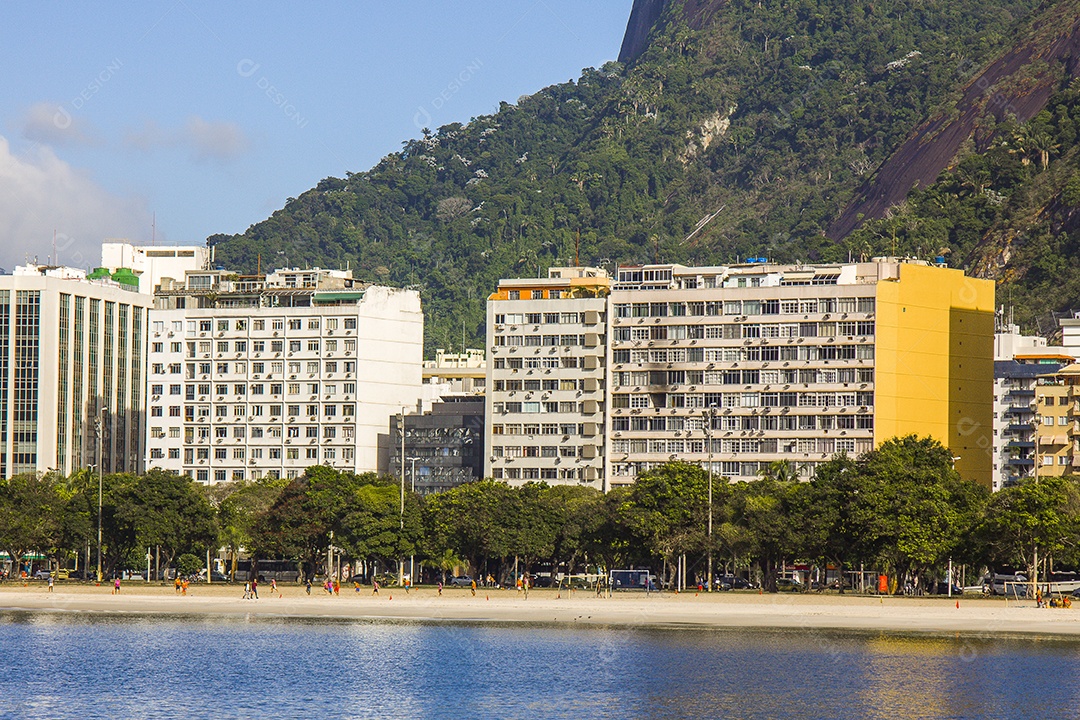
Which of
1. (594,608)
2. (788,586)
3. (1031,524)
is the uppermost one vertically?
(1031,524)

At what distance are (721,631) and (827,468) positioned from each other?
2507 cm

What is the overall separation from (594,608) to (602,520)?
2074cm

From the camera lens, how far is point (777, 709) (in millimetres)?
91938

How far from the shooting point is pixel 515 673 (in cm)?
10650

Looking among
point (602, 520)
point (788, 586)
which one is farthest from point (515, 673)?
point (788, 586)

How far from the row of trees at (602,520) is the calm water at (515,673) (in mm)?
17011

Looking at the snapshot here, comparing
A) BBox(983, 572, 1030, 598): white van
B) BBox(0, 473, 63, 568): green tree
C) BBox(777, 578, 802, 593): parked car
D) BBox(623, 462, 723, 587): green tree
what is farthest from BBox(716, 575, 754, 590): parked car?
BBox(0, 473, 63, 568): green tree

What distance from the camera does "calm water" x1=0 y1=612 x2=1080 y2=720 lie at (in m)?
92.9

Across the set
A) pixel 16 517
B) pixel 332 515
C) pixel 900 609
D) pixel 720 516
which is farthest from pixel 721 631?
pixel 16 517

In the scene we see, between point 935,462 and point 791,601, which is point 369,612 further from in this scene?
point 935,462

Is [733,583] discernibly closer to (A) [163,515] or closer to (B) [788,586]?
(B) [788,586]

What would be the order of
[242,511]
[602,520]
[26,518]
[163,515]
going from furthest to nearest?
[242,511]
[26,518]
[163,515]
[602,520]

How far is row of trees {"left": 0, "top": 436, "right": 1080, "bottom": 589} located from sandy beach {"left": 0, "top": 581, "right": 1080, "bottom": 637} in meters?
4.89

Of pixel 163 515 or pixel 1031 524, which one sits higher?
pixel 1031 524
